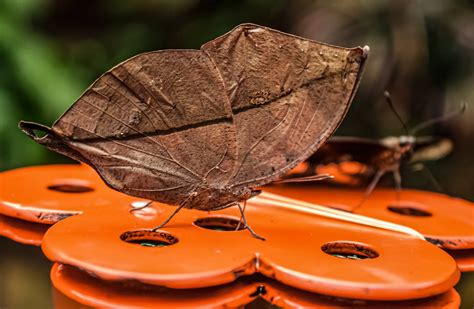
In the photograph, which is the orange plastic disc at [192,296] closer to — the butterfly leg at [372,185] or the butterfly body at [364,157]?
the butterfly leg at [372,185]

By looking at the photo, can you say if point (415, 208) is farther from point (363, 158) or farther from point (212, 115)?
point (212, 115)

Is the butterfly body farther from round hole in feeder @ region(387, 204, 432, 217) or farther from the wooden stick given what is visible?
the wooden stick

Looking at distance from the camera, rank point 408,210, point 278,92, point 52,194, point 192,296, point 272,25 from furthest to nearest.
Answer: point 272,25 < point 408,210 < point 52,194 < point 278,92 < point 192,296

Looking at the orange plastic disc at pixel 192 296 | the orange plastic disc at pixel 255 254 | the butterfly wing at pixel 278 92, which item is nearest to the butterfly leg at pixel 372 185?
the orange plastic disc at pixel 255 254

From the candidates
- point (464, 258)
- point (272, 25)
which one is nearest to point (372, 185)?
point (464, 258)

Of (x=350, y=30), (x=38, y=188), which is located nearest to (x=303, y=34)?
(x=350, y=30)

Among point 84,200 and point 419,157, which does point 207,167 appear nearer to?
point 84,200
